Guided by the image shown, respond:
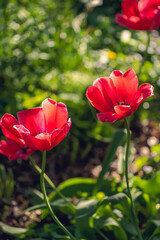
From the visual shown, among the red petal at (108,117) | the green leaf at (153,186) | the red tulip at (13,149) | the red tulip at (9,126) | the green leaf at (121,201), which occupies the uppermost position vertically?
the red tulip at (9,126)

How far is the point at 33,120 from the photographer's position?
4.39ft

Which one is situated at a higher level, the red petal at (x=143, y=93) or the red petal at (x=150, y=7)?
the red petal at (x=150, y=7)

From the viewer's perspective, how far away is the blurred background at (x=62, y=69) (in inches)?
101

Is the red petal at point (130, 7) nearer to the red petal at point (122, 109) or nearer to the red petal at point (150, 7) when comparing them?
the red petal at point (150, 7)

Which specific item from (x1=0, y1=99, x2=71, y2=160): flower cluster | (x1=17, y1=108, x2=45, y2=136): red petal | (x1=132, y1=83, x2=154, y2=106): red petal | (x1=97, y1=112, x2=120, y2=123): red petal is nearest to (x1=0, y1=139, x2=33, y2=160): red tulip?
(x1=0, y1=99, x2=71, y2=160): flower cluster

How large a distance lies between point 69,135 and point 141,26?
1.07 m

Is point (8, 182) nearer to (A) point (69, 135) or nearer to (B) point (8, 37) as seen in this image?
(A) point (69, 135)

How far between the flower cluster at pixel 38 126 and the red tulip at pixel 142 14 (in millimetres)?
745

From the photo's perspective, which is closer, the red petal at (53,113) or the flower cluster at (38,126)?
the flower cluster at (38,126)

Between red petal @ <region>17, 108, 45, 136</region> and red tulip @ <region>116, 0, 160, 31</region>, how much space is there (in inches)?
30.5

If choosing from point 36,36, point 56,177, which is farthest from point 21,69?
A: point 56,177

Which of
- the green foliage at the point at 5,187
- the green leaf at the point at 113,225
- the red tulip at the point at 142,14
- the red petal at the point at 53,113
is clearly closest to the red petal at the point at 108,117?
the red petal at the point at 53,113

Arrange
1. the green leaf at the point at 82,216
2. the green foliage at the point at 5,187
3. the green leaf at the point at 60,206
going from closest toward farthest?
1. the green leaf at the point at 82,216
2. the green leaf at the point at 60,206
3. the green foliage at the point at 5,187

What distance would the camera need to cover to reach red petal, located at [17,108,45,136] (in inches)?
52.7
